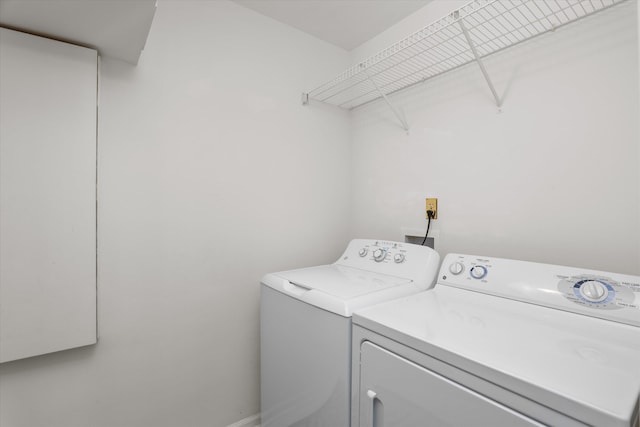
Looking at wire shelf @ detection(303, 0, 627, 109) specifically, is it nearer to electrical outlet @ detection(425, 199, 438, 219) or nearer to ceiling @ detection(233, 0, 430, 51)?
ceiling @ detection(233, 0, 430, 51)

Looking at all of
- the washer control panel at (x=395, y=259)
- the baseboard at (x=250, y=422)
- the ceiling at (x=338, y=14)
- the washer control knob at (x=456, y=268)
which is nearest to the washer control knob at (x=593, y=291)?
the washer control knob at (x=456, y=268)

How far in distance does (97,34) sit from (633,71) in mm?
1912

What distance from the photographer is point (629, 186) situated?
1.06 meters

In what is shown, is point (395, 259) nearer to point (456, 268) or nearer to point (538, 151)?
point (456, 268)

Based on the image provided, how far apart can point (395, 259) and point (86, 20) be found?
1539 mm

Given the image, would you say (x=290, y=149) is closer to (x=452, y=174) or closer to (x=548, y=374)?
(x=452, y=174)

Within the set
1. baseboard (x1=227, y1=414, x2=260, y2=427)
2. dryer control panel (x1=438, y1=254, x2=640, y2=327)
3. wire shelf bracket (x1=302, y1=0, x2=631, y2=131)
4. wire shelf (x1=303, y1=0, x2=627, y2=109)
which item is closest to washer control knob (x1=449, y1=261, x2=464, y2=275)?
dryer control panel (x1=438, y1=254, x2=640, y2=327)

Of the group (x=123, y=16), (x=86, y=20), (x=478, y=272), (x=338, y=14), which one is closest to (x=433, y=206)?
(x=478, y=272)

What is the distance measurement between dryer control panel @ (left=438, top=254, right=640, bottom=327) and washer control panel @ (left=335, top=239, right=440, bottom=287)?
0.10 metres

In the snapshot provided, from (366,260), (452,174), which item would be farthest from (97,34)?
(452,174)

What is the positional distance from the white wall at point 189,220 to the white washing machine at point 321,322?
28cm

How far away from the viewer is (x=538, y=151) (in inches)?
49.6

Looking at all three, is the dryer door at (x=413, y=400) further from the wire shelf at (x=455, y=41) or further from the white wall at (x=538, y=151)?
the wire shelf at (x=455, y=41)

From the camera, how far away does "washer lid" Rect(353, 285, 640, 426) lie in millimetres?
562
